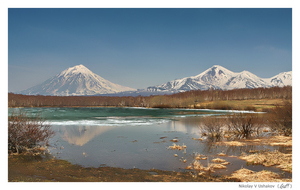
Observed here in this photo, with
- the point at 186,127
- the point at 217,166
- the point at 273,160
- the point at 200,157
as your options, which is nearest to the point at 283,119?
the point at 273,160

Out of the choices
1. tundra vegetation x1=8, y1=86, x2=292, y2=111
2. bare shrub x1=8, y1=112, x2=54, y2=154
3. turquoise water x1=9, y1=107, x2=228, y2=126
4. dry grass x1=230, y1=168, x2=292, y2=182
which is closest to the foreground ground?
dry grass x1=230, y1=168, x2=292, y2=182

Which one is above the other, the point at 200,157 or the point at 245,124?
the point at 245,124

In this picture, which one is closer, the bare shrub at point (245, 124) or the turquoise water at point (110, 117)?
the bare shrub at point (245, 124)

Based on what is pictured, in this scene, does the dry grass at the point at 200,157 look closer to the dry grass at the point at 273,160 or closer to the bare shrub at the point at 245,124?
the dry grass at the point at 273,160

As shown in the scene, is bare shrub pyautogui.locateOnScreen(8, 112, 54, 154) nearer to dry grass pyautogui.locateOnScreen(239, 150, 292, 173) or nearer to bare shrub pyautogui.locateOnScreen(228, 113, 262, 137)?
dry grass pyautogui.locateOnScreen(239, 150, 292, 173)

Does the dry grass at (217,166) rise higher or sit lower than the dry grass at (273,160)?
lower

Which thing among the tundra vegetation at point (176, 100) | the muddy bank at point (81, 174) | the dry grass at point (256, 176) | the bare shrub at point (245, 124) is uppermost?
the tundra vegetation at point (176, 100)

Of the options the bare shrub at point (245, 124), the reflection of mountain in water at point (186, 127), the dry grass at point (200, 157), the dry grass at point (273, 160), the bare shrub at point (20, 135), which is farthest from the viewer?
the reflection of mountain in water at point (186, 127)

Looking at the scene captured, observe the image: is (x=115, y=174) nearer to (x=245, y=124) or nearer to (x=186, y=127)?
(x=245, y=124)

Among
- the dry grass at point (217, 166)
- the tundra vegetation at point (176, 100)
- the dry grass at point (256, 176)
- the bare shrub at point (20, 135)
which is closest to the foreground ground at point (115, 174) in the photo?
the dry grass at point (256, 176)
